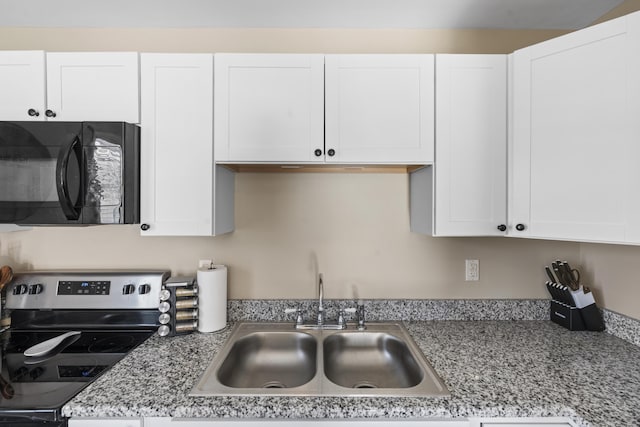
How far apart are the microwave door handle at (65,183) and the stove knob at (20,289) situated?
66cm

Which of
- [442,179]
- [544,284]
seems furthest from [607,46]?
[544,284]

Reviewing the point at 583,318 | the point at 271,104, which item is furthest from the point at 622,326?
the point at 271,104

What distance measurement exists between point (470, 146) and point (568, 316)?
→ 991 millimetres

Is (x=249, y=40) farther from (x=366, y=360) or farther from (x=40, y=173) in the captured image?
(x=366, y=360)

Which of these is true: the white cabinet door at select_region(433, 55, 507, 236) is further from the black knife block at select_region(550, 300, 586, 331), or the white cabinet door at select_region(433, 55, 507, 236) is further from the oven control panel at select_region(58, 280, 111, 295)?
the oven control panel at select_region(58, 280, 111, 295)

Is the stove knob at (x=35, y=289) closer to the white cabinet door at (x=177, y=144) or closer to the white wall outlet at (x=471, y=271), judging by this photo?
the white cabinet door at (x=177, y=144)

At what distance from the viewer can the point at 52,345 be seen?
1444 millimetres

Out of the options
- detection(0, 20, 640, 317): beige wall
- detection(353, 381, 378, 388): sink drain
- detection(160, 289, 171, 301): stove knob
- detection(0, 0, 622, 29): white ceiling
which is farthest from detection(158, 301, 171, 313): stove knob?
detection(0, 0, 622, 29): white ceiling

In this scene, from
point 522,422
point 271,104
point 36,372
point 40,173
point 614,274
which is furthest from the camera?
point 614,274

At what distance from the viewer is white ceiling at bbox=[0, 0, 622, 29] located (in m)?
1.56

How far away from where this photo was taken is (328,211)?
181 cm

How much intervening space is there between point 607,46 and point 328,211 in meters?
1.33

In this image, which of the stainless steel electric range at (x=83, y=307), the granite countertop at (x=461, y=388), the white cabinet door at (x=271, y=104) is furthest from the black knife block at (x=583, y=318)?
the stainless steel electric range at (x=83, y=307)

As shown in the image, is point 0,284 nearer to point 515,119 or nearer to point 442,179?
point 442,179
